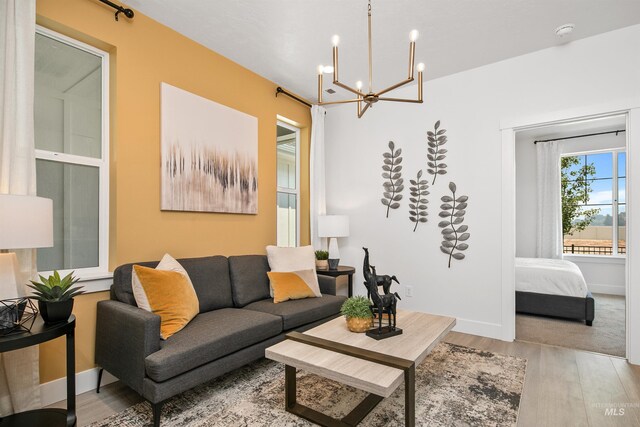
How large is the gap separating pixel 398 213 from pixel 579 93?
209 centimetres

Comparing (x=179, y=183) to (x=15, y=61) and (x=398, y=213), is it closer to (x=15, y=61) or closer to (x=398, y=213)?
(x=15, y=61)

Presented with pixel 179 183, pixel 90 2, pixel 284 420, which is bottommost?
pixel 284 420

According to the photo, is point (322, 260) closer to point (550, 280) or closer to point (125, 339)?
point (125, 339)

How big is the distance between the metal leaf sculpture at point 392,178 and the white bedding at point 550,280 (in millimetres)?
1801

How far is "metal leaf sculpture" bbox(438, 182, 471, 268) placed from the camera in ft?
12.1

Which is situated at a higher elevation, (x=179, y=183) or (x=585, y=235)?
(x=179, y=183)

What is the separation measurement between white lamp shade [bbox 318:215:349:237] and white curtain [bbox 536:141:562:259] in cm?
412

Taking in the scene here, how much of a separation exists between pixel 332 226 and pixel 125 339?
2.59 meters

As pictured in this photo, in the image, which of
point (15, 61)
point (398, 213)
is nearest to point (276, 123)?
point (398, 213)

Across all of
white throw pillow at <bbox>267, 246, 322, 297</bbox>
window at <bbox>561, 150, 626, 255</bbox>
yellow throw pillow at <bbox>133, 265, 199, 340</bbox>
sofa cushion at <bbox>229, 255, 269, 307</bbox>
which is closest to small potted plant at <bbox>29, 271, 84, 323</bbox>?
yellow throw pillow at <bbox>133, 265, 199, 340</bbox>

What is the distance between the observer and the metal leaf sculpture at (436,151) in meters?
3.82

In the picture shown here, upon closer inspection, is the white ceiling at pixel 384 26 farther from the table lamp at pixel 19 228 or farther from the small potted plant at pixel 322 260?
the small potted plant at pixel 322 260

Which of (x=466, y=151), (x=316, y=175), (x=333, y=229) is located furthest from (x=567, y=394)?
(x=316, y=175)

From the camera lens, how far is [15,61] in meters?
1.98
